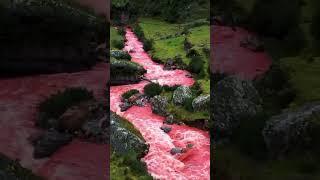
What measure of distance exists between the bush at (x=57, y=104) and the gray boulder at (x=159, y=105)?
623 inches

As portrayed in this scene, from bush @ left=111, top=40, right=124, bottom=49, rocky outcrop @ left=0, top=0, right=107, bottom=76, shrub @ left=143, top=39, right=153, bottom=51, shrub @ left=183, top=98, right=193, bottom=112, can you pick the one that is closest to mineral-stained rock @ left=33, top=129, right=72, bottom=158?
rocky outcrop @ left=0, top=0, right=107, bottom=76

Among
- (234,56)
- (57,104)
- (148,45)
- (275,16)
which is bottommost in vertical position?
(148,45)

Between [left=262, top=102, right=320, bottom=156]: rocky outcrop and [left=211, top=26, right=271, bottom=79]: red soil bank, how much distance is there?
1.16 meters

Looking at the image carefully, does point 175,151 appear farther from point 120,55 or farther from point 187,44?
point 187,44

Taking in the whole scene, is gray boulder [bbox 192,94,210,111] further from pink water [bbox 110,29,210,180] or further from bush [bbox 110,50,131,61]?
bush [bbox 110,50,131,61]

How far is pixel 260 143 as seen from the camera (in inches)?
421

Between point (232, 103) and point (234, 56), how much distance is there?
3.62 feet

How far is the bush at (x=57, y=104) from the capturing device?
13797mm

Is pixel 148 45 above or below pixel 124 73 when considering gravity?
above

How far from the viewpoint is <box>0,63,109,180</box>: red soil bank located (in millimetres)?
12836

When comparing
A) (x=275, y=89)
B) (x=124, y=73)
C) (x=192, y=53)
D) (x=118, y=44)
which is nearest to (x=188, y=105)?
(x=124, y=73)

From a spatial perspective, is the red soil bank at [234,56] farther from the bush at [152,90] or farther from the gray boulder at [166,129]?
the bush at [152,90]

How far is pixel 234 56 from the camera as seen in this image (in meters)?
11.6

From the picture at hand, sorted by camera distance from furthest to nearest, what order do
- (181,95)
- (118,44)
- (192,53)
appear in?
1. (118,44)
2. (192,53)
3. (181,95)
